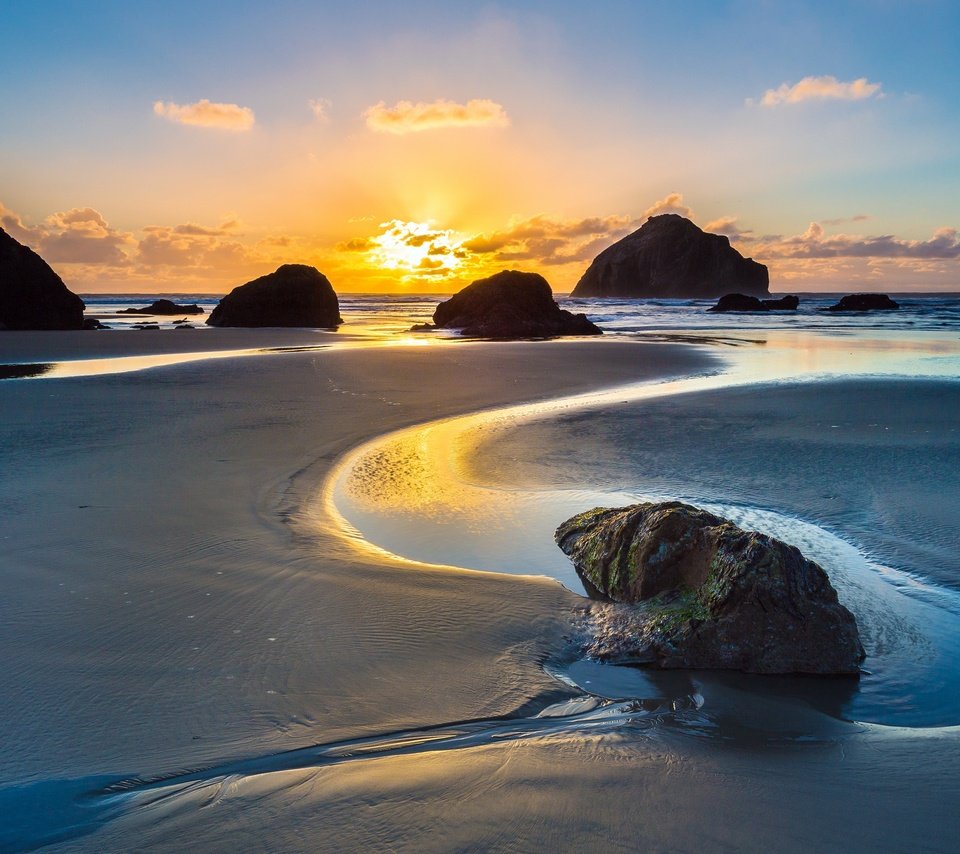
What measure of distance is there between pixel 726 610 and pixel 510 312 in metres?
34.7

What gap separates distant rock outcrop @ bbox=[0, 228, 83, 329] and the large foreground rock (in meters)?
41.1

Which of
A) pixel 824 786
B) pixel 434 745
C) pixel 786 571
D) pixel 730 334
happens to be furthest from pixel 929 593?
pixel 730 334

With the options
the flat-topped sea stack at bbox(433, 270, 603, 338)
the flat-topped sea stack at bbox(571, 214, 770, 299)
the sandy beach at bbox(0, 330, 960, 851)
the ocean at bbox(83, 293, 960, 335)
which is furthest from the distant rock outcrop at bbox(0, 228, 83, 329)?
the flat-topped sea stack at bbox(571, 214, 770, 299)

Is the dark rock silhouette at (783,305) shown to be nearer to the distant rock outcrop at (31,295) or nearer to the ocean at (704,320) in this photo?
the ocean at (704,320)

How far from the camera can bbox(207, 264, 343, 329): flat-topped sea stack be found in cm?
4322

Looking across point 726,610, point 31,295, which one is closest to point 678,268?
point 31,295

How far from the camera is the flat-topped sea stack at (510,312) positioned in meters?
35.9

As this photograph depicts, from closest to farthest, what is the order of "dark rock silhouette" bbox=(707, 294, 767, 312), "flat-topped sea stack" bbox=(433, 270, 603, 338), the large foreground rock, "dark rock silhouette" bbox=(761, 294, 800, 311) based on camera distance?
the large foreground rock → "flat-topped sea stack" bbox=(433, 270, 603, 338) → "dark rock silhouette" bbox=(707, 294, 767, 312) → "dark rock silhouette" bbox=(761, 294, 800, 311)

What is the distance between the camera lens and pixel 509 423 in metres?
10.7

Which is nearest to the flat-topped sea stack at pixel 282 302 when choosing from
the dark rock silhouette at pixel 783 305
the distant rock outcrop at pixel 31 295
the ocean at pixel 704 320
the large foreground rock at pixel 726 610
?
the ocean at pixel 704 320

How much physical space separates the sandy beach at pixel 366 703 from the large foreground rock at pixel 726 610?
0.17 meters

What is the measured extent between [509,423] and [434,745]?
317 inches

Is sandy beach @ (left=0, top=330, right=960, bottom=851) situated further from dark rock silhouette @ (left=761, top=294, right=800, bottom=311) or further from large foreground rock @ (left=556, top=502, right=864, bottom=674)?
dark rock silhouette @ (left=761, top=294, right=800, bottom=311)

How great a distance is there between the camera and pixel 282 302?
1740 inches
